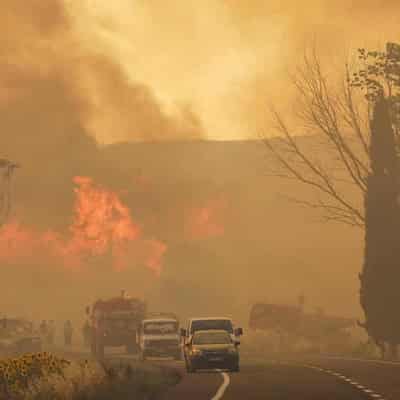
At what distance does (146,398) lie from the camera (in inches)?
1268

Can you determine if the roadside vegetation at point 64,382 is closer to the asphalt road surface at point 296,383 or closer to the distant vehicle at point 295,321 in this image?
the asphalt road surface at point 296,383

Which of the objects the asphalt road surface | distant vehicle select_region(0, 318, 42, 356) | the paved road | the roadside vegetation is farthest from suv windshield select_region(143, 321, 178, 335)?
the roadside vegetation

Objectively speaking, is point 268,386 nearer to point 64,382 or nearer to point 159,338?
point 64,382

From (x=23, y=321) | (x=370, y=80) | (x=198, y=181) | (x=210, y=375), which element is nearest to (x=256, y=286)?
(x=198, y=181)

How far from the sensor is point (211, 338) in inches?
1961

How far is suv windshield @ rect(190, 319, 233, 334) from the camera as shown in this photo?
52844 millimetres

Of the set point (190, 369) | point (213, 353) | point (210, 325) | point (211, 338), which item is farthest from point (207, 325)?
point (213, 353)

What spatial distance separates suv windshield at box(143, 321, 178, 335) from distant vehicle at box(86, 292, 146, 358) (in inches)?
276

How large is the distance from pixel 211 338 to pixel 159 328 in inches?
558

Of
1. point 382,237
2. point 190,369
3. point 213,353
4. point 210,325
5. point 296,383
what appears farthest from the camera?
point 382,237

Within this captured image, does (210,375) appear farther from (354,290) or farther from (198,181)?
(198,181)

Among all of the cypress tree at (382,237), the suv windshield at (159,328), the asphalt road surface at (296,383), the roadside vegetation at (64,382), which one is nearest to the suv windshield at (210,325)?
the asphalt road surface at (296,383)

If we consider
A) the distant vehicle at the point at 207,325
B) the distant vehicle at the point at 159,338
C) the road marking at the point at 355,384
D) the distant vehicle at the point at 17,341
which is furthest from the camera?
the distant vehicle at the point at 17,341

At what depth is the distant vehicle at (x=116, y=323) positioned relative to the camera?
234 feet
